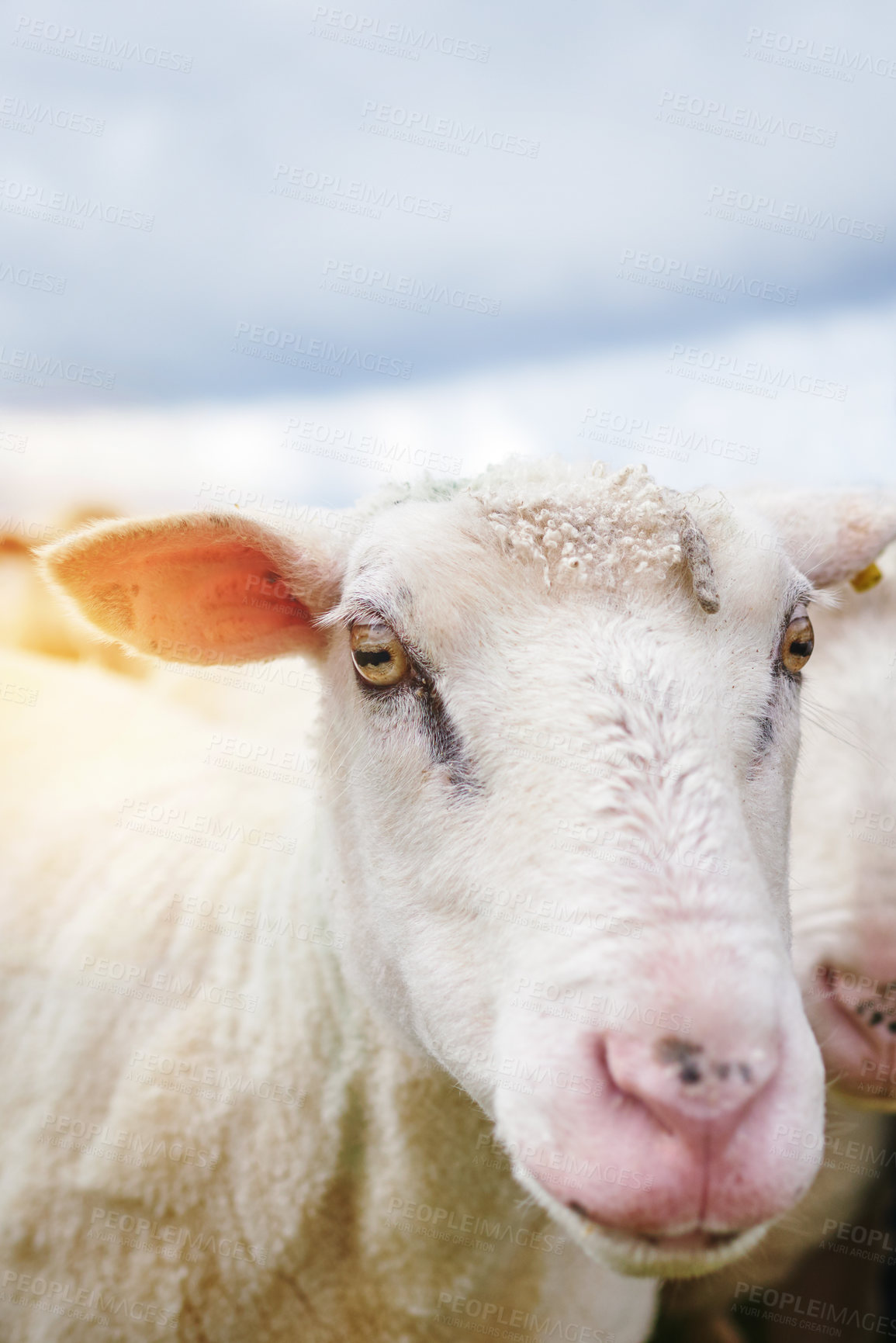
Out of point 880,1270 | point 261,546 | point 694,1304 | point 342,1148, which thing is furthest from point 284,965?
point 880,1270

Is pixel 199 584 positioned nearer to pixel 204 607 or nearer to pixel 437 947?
pixel 204 607

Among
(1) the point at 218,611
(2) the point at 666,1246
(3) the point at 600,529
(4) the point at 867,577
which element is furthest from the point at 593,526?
(4) the point at 867,577

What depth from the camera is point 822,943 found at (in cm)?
344

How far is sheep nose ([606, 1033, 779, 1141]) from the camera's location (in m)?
1.43

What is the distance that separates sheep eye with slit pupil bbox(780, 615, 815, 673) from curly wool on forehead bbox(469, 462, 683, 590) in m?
0.50

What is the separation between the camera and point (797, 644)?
249cm

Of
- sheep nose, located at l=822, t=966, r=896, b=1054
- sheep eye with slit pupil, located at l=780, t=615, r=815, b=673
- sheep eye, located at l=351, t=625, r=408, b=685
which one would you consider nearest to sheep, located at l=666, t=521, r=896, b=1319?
sheep nose, located at l=822, t=966, r=896, b=1054

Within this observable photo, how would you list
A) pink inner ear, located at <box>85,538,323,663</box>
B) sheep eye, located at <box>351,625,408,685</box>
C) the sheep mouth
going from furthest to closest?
pink inner ear, located at <box>85,538,323,663</box> < sheep eye, located at <box>351,625,408,685</box> < the sheep mouth

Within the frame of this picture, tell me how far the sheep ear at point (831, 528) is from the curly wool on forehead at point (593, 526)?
0.95 metres

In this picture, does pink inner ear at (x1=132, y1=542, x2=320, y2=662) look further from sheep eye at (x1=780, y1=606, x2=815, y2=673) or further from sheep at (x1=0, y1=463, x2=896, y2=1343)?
sheep eye at (x1=780, y1=606, x2=815, y2=673)

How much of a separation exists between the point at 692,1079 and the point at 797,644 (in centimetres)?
141

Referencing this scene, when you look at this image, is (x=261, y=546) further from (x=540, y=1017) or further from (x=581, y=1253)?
(x=581, y=1253)

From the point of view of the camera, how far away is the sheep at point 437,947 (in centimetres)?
155

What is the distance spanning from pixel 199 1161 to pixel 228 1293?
0.37 meters
